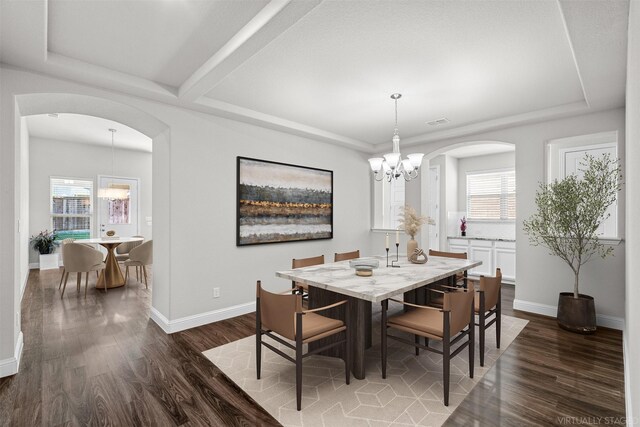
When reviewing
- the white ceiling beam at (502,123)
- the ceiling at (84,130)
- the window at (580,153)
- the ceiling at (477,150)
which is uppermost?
the ceiling at (84,130)

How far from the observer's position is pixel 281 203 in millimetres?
4363

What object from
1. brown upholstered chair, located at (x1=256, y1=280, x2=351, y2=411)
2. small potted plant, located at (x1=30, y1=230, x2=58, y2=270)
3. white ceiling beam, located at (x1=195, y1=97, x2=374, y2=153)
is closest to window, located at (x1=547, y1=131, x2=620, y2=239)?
white ceiling beam, located at (x1=195, y1=97, x2=374, y2=153)

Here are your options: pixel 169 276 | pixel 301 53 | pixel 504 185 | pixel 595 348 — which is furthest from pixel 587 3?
pixel 504 185

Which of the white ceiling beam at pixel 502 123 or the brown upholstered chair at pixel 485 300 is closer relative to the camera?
the brown upholstered chair at pixel 485 300

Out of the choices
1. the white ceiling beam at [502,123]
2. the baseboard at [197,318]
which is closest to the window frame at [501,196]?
the white ceiling beam at [502,123]

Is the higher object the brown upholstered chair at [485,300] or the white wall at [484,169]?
the white wall at [484,169]

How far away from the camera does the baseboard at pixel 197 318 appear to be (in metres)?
3.36

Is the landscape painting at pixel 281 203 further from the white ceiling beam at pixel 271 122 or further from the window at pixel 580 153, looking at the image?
the window at pixel 580 153

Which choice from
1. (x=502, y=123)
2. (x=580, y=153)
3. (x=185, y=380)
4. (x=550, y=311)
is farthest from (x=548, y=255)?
(x=185, y=380)

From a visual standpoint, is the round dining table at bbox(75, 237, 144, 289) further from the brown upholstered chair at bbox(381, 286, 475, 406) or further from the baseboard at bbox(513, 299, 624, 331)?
the baseboard at bbox(513, 299, 624, 331)

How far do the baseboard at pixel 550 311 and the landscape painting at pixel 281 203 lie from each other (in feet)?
9.24

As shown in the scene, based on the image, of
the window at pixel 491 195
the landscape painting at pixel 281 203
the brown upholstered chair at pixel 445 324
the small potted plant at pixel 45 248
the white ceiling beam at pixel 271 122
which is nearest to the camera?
the brown upholstered chair at pixel 445 324

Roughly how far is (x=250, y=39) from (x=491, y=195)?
233 inches

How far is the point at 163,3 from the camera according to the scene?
190 centimetres
